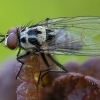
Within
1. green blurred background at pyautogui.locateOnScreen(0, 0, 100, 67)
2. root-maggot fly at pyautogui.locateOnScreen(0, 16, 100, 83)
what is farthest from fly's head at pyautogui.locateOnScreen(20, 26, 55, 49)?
green blurred background at pyautogui.locateOnScreen(0, 0, 100, 67)

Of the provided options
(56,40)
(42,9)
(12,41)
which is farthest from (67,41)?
(42,9)

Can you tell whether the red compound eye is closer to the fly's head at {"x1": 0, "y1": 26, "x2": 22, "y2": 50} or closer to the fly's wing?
the fly's head at {"x1": 0, "y1": 26, "x2": 22, "y2": 50}

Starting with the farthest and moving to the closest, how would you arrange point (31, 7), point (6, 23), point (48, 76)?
point (31, 7), point (6, 23), point (48, 76)

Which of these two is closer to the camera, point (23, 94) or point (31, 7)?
point (23, 94)

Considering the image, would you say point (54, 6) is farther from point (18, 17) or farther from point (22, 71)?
point (22, 71)

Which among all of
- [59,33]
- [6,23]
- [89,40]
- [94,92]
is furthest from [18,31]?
[6,23]

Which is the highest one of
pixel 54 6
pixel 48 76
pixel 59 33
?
pixel 59 33

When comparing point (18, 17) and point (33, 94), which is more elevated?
point (33, 94)

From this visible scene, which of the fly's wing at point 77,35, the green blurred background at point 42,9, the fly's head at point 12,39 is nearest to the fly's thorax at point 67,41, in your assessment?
the fly's wing at point 77,35

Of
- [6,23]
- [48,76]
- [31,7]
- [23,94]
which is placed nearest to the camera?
[23,94]
